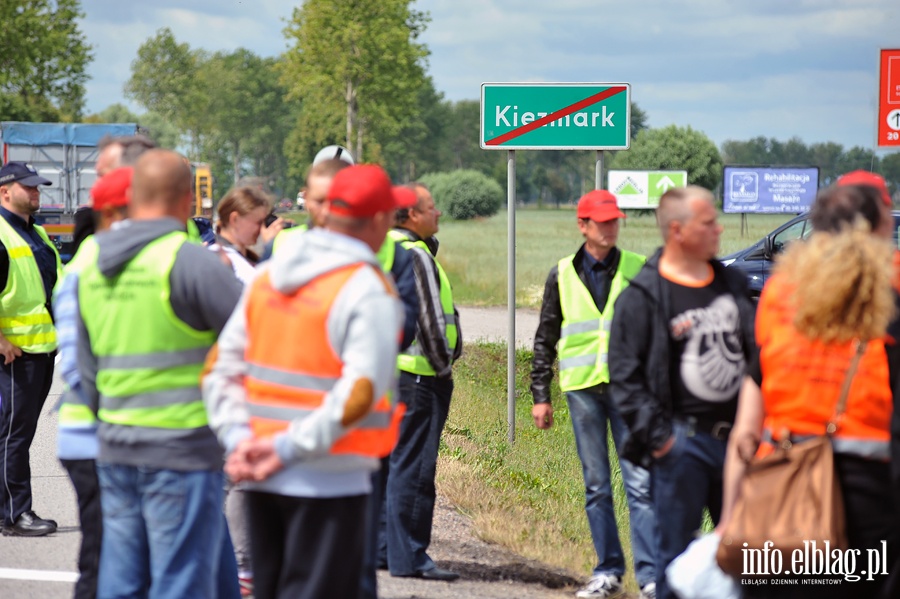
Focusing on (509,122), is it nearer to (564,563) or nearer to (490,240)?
(564,563)

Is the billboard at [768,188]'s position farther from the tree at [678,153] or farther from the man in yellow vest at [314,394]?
the tree at [678,153]

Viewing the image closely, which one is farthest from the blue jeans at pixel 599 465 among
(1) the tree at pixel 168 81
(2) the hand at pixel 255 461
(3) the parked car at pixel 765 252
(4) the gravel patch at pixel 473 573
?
(1) the tree at pixel 168 81

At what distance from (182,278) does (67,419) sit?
2.96ft

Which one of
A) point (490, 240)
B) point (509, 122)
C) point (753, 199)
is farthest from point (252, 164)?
point (509, 122)

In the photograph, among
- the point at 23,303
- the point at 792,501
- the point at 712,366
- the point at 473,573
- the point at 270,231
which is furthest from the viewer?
the point at 23,303

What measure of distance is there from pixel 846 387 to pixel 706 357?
3.67 feet

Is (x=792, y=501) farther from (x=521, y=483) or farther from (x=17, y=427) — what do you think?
(x=521, y=483)

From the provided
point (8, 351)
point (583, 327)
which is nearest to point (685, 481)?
point (583, 327)

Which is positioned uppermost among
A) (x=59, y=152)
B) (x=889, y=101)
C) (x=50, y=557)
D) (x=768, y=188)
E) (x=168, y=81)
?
(x=168, y=81)

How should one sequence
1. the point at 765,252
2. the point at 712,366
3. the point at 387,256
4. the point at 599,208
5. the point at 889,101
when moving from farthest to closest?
the point at 765,252 < the point at 889,101 < the point at 599,208 < the point at 387,256 < the point at 712,366

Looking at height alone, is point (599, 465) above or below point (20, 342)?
below

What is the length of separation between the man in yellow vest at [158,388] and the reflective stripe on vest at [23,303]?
2953 mm

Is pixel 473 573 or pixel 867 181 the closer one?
pixel 867 181

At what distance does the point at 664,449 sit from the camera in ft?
15.4
